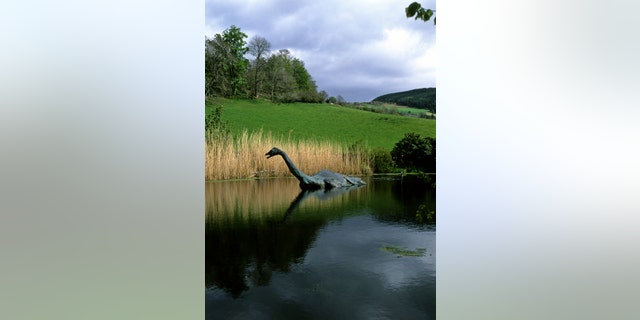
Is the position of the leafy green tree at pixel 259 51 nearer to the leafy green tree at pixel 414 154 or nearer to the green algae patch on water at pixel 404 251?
the leafy green tree at pixel 414 154

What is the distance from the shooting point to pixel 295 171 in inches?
176

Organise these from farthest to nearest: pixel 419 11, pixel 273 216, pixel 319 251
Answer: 1. pixel 273 216
2. pixel 319 251
3. pixel 419 11

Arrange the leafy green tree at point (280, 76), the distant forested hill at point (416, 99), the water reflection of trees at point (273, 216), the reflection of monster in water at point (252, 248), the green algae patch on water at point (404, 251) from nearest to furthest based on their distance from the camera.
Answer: the reflection of monster in water at point (252, 248) → the water reflection of trees at point (273, 216) → the green algae patch on water at point (404, 251) → the leafy green tree at point (280, 76) → the distant forested hill at point (416, 99)

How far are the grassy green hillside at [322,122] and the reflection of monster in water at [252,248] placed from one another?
38.1 inches

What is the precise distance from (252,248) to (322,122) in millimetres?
1538

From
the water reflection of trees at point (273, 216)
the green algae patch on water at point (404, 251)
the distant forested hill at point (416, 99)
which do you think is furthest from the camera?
the distant forested hill at point (416, 99)

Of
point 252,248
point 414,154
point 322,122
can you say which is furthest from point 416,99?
point 252,248

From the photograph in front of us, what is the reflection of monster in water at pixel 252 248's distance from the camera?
3381mm

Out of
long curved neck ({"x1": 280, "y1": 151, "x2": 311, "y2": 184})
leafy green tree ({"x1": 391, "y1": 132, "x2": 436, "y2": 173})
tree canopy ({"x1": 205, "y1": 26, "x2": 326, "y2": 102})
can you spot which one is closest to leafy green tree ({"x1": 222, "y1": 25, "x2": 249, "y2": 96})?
tree canopy ({"x1": 205, "y1": 26, "x2": 326, "y2": 102})

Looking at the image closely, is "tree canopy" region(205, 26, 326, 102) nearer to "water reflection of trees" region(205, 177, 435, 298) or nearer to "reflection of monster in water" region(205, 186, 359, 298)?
"water reflection of trees" region(205, 177, 435, 298)

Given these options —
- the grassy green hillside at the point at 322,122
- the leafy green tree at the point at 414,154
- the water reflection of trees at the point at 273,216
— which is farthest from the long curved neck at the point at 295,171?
the leafy green tree at the point at 414,154

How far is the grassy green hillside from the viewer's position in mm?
4422

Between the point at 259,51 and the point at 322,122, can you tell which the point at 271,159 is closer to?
the point at 322,122
